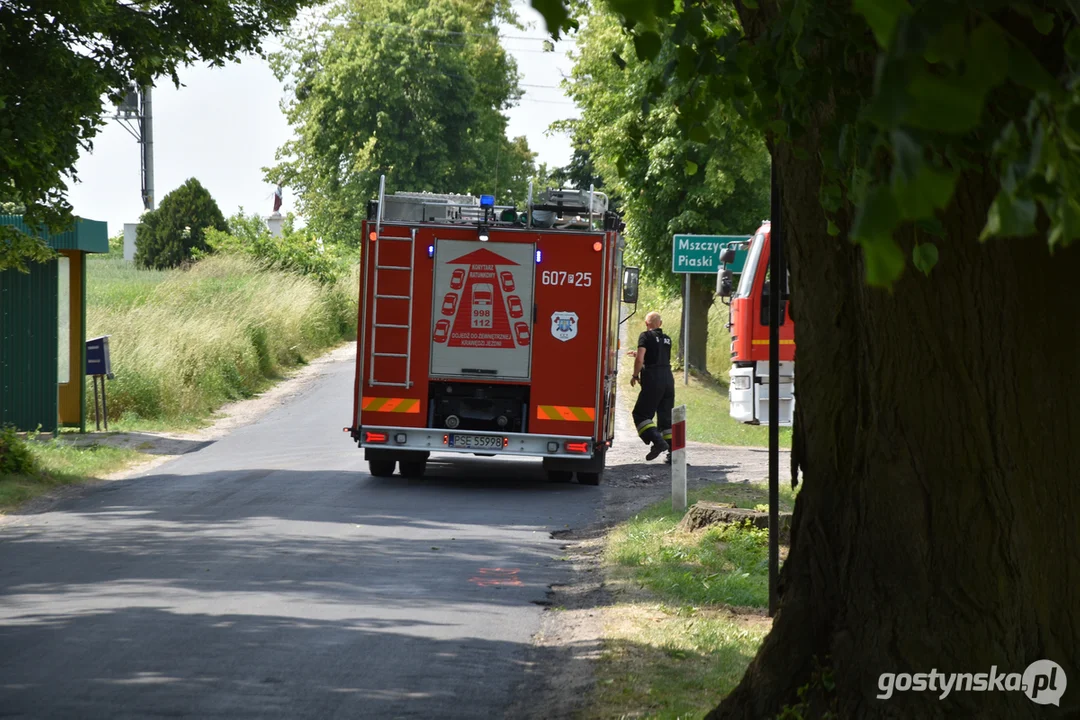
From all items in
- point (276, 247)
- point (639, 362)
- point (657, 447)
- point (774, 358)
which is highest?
point (276, 247)

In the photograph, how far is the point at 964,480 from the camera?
14.1 feet

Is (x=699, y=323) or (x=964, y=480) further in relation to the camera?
(x=699, y=323)

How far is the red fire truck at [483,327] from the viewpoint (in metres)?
15.2

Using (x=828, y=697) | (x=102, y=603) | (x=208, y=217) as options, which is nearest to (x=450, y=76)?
(x=208, y=217)

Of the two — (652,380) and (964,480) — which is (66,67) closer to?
(652,380)

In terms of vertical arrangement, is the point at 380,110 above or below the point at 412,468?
above

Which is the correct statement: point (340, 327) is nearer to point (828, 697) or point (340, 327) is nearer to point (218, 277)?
point (218, 277)

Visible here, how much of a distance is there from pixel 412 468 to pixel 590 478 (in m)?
2.10

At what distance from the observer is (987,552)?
4.29 meters

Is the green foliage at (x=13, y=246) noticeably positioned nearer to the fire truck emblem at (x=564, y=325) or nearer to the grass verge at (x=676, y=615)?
the fire truck emblem at (x=564, y=325)

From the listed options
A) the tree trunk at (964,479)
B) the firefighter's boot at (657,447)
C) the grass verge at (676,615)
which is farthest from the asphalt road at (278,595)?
the tree trunk at (964,479)

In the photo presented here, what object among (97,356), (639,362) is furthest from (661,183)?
(97,356)

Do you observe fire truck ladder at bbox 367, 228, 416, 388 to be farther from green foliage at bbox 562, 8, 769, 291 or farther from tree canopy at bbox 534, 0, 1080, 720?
green foliage at bbox 562, 8, 769, 291

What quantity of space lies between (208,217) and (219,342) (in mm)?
22355
